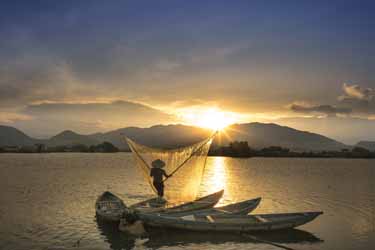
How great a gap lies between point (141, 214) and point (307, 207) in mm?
15275

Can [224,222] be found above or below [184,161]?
below

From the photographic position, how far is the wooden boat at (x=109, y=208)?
1894cm

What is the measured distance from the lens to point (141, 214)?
17.6 metres

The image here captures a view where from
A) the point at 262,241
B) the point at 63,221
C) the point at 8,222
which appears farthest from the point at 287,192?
the point at 8,222

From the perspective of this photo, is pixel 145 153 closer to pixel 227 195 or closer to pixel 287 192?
pixel 227 195

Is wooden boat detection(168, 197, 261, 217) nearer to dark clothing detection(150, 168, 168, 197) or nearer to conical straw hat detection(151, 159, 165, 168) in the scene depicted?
dark clothing detection(150, 168, 168, 197)

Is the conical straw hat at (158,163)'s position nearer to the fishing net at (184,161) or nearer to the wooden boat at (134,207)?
the fishing net at (184,161)

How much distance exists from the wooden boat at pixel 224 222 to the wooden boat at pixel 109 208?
6.41ft

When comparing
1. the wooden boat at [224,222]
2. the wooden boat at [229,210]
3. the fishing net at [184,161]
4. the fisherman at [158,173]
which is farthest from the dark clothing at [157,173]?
the wooden boat at [224,222]

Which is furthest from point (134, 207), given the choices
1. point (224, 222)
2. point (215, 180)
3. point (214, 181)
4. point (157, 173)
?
point (215, 180)

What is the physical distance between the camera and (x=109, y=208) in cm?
2038

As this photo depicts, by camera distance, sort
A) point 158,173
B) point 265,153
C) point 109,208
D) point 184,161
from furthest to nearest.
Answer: point 265,153, point 158,173, point 184,161, point 109,208

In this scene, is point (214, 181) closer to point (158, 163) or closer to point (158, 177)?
point (158, 177)

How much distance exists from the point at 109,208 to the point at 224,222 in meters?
6.85
